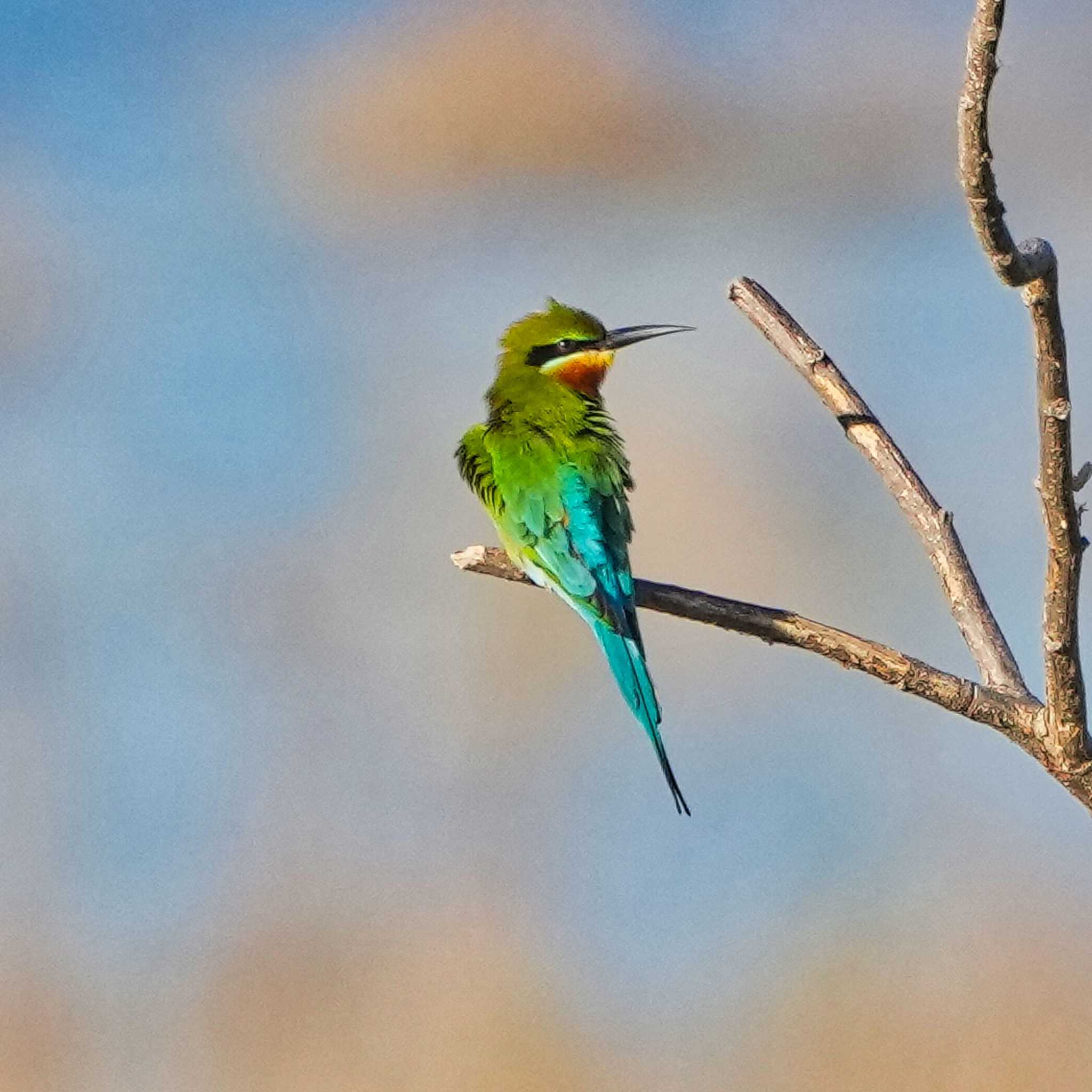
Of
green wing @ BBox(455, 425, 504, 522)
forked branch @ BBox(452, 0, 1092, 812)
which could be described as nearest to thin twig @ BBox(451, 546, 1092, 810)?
forked branch @ BBox(452, 0, 1092, 812)

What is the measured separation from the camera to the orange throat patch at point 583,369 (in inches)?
81.8

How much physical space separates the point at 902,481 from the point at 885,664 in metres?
0.20

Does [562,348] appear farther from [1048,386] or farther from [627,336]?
[1048,386]

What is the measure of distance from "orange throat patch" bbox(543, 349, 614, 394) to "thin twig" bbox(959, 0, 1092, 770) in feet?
3.88

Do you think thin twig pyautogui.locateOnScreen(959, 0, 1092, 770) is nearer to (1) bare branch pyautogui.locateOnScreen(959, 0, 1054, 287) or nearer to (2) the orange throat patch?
(1) bare branch pyautogui.locateOnScreen(959, 0, 1054, 287)

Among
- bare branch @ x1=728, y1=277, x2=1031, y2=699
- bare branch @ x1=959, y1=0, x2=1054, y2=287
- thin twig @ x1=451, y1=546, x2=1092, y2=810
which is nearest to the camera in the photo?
bare branch @ x1=959, y1=0, x2=1054, y2=287

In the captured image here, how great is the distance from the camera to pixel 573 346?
82.8 inches

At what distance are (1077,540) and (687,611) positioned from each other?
36 cm

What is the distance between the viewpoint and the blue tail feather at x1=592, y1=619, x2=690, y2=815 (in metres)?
1.49

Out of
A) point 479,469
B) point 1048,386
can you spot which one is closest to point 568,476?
point 479,469

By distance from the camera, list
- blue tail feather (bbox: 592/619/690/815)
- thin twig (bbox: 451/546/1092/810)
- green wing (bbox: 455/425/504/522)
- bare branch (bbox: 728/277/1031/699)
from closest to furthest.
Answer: thin twig (bbox: 451/546/1092/810), bare branch (bbox: 728/277/1031/699), blue tail feather (bbox: 592/619/690/815), green wing (bbox: 455/425/504/522)

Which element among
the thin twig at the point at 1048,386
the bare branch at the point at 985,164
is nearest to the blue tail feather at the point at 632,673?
the thin twig at the point at 1048,386

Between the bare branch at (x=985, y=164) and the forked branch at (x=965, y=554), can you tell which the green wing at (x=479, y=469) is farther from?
the bare branch at (x=985, y=164)

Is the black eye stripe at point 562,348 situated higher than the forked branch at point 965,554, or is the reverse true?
the black eye stripe at point 562,348
